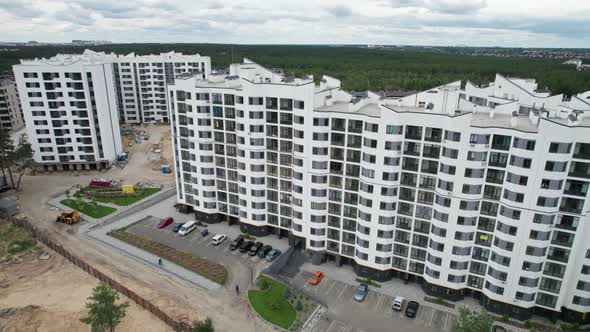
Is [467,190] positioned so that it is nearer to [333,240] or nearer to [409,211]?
[409,211]

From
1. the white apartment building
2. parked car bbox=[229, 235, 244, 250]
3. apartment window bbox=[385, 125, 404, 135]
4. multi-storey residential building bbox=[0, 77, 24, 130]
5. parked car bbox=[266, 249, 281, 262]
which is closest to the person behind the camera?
the white apartment building

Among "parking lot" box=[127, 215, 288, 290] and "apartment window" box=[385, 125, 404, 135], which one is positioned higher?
"apartment window" box=[385, 125, 404, 135]

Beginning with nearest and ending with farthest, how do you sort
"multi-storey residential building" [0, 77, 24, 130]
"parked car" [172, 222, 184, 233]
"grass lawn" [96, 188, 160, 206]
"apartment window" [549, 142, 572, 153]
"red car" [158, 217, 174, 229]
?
"apartment window" [549, 142, 572, 153]
"parked car" [172, 222, 184, 233]
"red car" [158, 217, 174, 229]
"grass lawn" [96, 188, 160, 206]
"multi-storey residential building" [0, 77, 24, 130]

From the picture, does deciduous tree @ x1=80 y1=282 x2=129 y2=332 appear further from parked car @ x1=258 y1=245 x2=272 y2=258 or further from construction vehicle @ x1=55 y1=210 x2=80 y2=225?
construction vehicle @ x1=55 y1=210 x2=80 y2=225

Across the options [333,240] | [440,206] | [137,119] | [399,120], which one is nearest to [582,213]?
[440,206]

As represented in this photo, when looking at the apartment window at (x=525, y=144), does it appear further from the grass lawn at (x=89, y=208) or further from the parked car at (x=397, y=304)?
the grass lawn at (x=89, y=208)

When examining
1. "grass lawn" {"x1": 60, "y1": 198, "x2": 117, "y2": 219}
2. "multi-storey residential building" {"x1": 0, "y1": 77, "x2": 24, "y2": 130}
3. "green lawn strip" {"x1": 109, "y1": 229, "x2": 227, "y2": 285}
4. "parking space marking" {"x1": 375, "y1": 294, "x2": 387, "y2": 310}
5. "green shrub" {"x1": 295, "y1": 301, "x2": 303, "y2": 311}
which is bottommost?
"parking space marking" {"x1": 375, "y1": 294, "x2": 387, "y2": 310}

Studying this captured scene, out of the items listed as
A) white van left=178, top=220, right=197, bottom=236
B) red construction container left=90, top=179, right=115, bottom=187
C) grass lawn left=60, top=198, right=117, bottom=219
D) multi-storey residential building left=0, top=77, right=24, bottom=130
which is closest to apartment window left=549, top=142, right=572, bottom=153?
white van left=178, top=220, right=197, bottom=236
